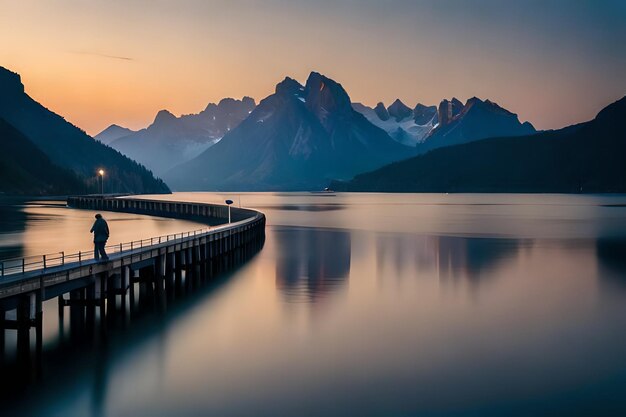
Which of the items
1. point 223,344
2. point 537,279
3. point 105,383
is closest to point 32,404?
point 105,383

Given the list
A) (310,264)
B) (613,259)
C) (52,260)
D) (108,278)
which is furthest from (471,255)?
(108,278)

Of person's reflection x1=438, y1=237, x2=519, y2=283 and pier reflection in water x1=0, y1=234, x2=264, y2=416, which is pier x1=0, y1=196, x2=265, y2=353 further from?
person's reflection x1=438, y1=237, x2=519, y2=283

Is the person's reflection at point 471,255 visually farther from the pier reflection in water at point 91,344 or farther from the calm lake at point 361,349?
the pier reflection in water at point 91,344

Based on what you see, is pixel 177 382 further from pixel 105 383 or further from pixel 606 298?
pixel 606 298

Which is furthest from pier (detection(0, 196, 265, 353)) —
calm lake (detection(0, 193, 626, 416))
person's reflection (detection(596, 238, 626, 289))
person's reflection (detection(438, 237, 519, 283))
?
person's reflection (detection(596, 238, 626, 289))

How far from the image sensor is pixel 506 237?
87875 mm

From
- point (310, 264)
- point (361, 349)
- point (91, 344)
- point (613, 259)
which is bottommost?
point (361, 349)

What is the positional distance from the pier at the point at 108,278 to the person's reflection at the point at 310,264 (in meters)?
5.37

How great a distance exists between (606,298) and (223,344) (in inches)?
971

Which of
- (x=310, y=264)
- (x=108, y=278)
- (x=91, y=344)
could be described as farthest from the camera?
(x=310, y=264)

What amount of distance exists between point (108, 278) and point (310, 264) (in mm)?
25698

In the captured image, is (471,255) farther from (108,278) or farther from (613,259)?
(108,278)

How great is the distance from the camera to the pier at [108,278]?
83.3ft

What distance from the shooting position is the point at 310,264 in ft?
192
